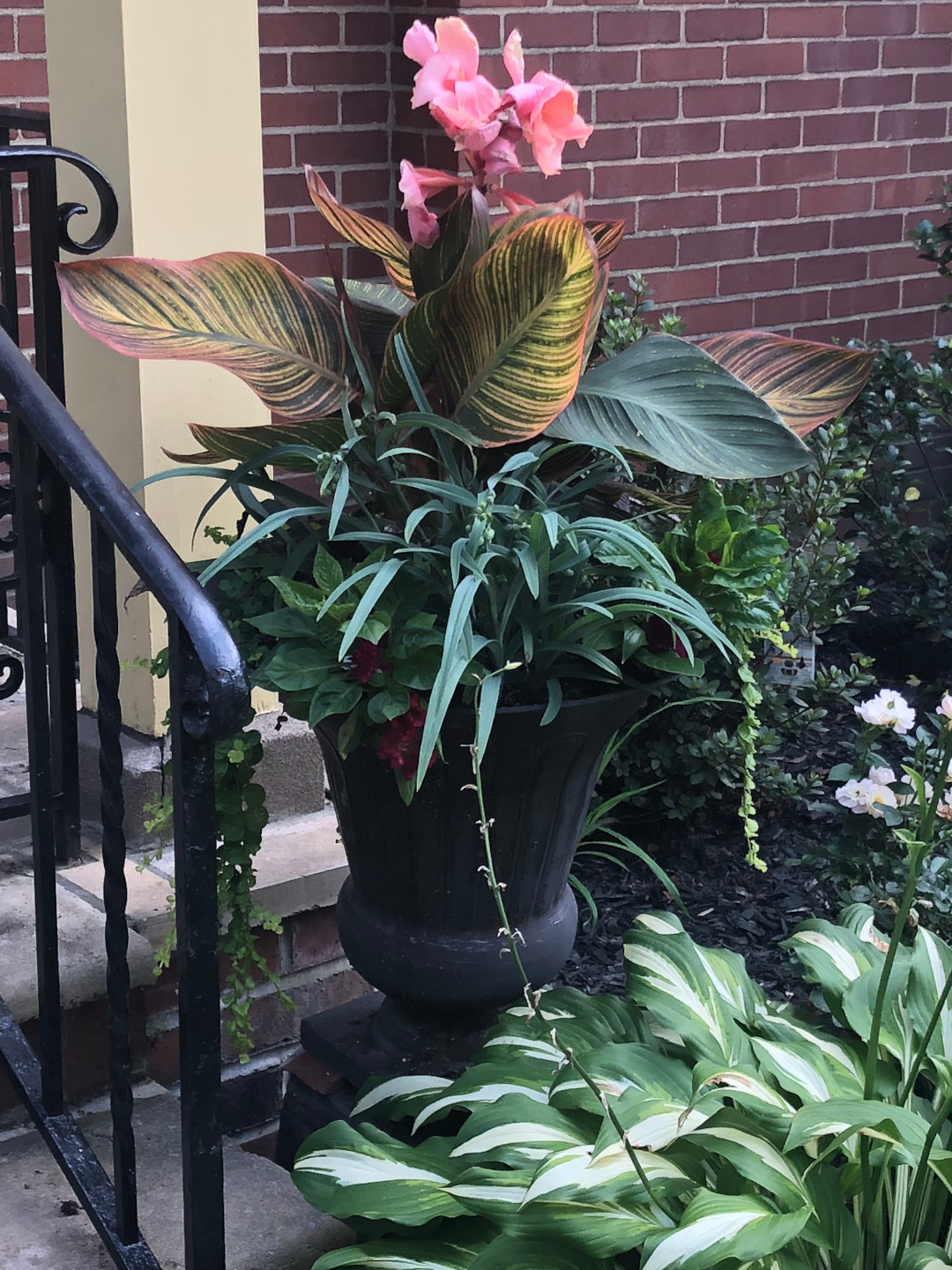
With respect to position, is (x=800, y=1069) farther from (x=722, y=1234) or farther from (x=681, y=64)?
(x=681, y=64)

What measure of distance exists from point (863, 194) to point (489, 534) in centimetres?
339

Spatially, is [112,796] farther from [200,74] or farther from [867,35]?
[867,35]

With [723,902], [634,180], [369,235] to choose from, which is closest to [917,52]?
[634,180]

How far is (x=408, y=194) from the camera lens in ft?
5.84

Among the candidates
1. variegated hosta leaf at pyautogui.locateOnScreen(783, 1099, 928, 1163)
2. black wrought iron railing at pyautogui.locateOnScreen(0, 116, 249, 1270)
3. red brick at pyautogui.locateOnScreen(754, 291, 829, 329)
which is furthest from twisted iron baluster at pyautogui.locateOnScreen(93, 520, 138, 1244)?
red brick at pyautogui.locateOnScreen(754, 291, 829, 329)

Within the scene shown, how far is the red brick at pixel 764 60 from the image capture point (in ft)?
13.3

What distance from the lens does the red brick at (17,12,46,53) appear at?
3.45 m

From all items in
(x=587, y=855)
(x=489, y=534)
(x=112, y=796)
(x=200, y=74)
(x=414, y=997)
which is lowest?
(x=587, y=855)

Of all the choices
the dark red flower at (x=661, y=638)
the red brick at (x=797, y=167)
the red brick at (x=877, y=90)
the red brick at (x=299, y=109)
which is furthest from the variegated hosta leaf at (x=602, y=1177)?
the red brick at (x=877, y=90)

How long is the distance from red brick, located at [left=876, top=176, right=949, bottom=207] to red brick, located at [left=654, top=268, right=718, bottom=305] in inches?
31.5

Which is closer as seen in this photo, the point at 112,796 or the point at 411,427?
the point at 112,796

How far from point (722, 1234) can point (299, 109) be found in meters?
2.80

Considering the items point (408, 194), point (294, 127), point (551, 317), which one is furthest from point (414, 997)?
point (294, 127)

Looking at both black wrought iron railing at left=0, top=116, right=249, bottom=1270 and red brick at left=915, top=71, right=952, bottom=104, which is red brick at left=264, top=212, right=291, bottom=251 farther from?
red brick at left=915, top=71, right=952, bottom=104
